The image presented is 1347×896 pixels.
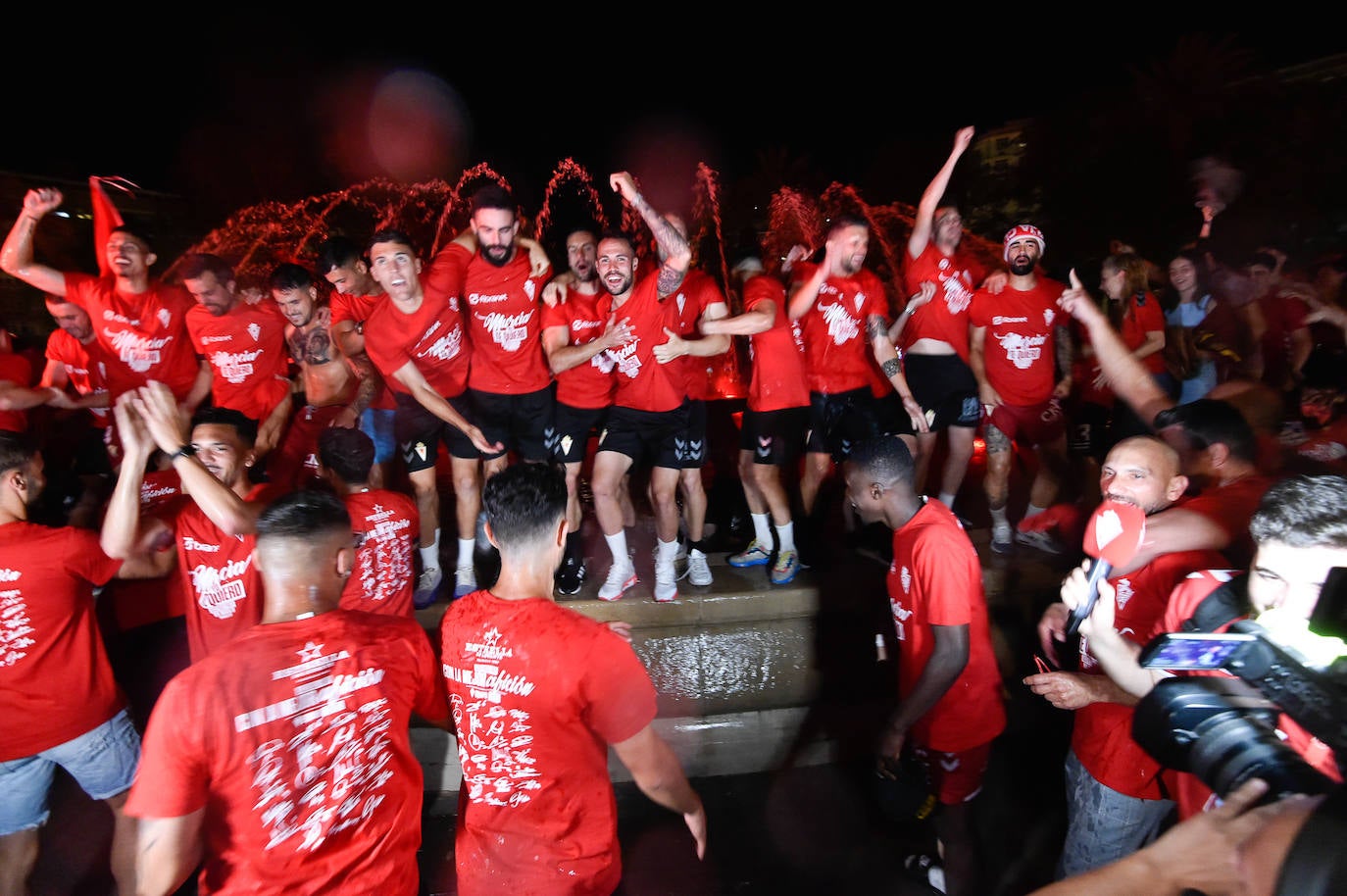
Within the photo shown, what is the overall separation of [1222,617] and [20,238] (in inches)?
285

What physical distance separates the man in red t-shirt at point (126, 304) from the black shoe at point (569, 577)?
3074mm

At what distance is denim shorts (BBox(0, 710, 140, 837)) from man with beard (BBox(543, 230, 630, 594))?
2.34m

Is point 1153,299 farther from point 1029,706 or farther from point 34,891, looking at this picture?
point 34,891

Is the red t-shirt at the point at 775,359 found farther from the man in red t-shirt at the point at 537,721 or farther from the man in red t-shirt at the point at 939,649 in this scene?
the man in red t-shirt at the point at 537,721

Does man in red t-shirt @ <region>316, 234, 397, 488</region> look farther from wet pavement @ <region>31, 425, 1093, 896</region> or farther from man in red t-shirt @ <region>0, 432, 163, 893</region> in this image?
wet pavement @ <region>31, 425, 1093, 896</region>

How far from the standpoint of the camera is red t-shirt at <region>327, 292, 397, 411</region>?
201 inches

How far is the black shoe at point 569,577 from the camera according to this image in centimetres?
488

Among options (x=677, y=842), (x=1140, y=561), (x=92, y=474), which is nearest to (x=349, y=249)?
(x=92, y=474)

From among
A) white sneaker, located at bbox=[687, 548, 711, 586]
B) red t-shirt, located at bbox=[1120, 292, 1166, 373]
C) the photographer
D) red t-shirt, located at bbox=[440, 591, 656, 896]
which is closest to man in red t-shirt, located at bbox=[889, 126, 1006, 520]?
red t-shirt, located at bbox=[1120, 292, 1166, 373]

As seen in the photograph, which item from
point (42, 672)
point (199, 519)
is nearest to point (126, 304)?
point (199, 519)

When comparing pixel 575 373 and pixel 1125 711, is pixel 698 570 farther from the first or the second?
pixel 1125 711

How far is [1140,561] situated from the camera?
2.65 metres

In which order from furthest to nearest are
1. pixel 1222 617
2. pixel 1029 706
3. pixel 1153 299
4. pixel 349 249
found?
pixel 1153 299 < pixel 349 249 < pixel 1029 706 < pixel 1222 617

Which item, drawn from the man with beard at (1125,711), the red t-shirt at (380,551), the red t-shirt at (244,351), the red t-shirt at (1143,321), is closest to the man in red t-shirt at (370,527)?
the red t-shirt at (380,551)
